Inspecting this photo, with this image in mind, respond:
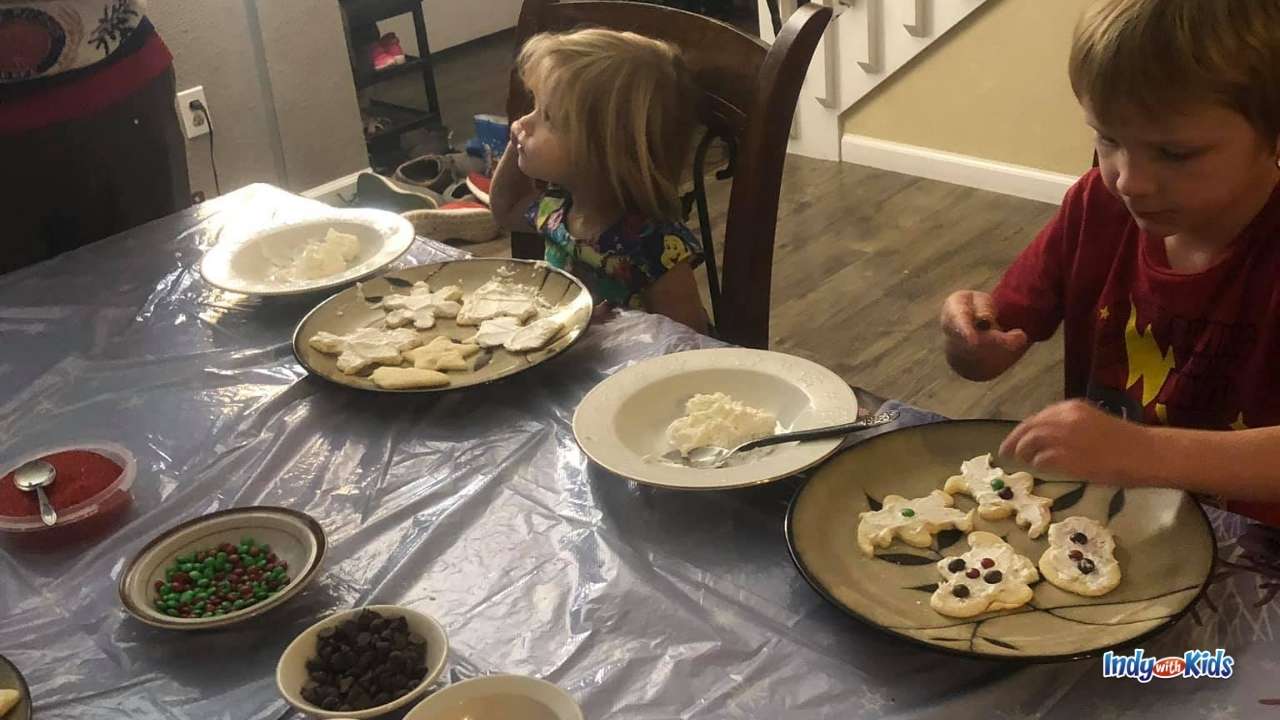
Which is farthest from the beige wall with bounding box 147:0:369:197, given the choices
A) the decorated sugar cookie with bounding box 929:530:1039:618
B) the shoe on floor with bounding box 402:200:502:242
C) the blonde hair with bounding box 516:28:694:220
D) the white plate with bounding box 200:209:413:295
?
the decorated sugar cookie with bounding box 929:530:1039:618

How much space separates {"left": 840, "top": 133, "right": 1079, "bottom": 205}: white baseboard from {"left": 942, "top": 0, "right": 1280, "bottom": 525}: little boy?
209cm

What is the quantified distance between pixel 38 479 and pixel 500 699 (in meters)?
0.56

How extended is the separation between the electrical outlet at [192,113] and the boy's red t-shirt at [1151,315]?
253 cm

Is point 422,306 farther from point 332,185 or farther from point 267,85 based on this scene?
point 332,185

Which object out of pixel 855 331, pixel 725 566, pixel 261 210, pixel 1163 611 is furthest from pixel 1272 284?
pixel 855 331

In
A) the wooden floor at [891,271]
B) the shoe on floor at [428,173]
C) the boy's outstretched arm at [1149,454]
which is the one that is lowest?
the wooden floor at [891,271]

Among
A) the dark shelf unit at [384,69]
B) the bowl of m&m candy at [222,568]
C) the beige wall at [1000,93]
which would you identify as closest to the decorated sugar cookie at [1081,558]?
the bowl of m&m candy at [222,568]

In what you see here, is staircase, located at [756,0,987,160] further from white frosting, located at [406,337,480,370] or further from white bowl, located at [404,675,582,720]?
white bowl, located at [404,675,582,720]

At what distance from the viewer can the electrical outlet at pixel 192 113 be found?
3082mm

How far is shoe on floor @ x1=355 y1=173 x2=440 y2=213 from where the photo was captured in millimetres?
3357

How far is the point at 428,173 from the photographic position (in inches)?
143

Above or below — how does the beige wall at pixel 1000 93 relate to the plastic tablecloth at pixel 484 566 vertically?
below

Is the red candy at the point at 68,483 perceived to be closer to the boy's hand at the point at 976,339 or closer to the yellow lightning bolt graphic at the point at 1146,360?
the boy's hand at the point at 976,339

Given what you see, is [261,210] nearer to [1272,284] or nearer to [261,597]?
[261,597]
